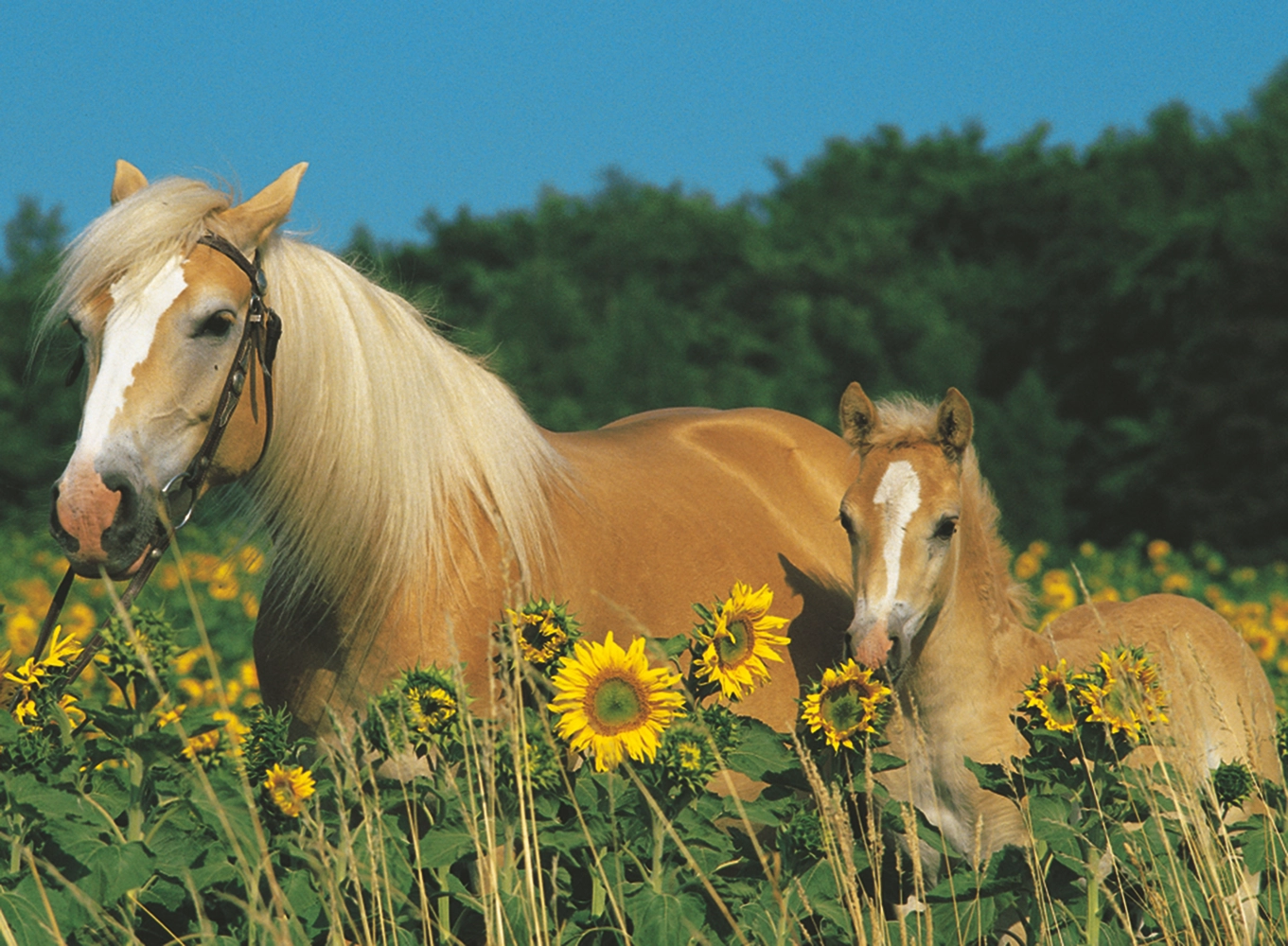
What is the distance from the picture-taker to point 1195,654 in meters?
4.56

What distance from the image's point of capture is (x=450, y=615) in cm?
355

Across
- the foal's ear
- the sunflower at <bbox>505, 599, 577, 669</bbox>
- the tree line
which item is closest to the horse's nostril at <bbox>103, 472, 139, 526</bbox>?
the sunflower at <bbox>505, 599, 577, 669</bbox>

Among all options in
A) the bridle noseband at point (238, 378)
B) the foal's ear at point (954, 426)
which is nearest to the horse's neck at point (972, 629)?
the foal's ear at point (954, 426)

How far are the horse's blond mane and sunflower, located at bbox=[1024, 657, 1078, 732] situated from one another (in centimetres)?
127

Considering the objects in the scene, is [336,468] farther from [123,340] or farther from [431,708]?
[431,708]

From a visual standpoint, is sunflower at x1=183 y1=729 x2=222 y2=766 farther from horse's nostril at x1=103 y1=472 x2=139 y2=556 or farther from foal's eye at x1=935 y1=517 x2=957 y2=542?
foal's eye at x1=935 y1=517 x2=957 y2=542

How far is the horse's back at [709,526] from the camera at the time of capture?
13.6ft

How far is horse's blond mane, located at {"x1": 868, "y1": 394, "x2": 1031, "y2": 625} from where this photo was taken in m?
4.29

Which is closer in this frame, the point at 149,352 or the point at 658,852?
the point at 658,852

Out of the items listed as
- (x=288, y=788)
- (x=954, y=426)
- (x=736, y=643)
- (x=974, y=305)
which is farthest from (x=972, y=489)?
(x=974, y=305)

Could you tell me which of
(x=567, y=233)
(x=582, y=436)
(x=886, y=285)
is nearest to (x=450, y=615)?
(x=582, y=436)

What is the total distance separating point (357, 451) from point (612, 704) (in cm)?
113

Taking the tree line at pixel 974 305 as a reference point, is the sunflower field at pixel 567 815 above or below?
below

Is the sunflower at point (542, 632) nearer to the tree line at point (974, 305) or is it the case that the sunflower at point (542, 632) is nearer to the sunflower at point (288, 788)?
the sunflower at point (288, 788)
